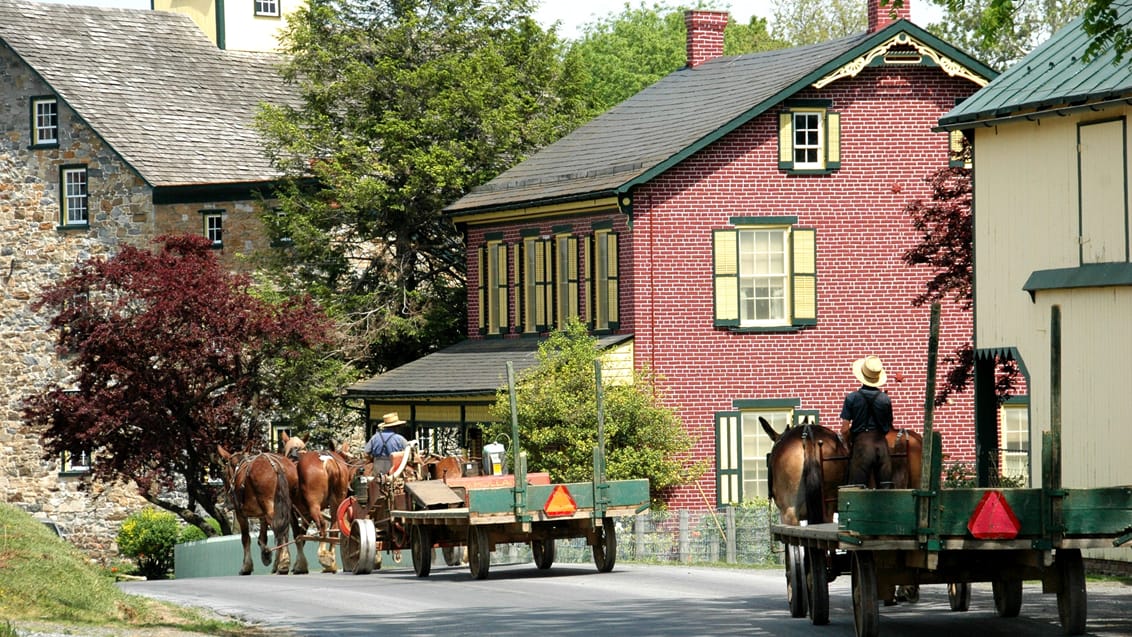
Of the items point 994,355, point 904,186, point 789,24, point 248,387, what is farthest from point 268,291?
point 789,24

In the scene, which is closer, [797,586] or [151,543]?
[797,586]

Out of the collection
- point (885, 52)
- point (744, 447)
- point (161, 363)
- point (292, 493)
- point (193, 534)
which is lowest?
point (193, 534)

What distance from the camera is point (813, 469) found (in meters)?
19.0

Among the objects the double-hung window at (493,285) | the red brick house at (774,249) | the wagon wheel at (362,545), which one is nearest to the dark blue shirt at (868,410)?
the wagon wheel at (362,545)

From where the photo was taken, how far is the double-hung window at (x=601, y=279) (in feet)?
124

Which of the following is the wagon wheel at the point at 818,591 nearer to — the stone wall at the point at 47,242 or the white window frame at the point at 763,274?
the white window frame at the point at 763,274

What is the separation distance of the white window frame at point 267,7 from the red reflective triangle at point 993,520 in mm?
44050

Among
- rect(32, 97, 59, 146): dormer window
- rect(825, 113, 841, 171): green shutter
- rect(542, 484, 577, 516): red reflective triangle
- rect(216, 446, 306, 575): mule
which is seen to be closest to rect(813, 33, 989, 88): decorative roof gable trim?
rect(825, 113, 841, 171): green shutter

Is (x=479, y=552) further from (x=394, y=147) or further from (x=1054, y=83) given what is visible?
(x=394, y=147)

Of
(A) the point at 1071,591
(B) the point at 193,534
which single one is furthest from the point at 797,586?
(B) the point at 193,534

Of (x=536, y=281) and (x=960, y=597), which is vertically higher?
(x=536, y=281)

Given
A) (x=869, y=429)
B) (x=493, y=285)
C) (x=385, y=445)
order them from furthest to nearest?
(x=493, y=285), (x=385, y=445), (x=869, y=429)

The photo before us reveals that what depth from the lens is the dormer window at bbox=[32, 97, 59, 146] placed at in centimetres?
4703

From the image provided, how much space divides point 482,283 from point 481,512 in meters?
19.1
